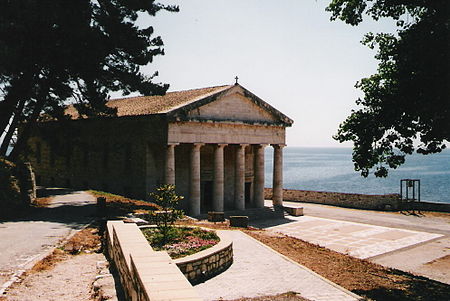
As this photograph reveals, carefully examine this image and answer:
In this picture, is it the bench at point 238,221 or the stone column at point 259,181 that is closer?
the bench at point 238,221

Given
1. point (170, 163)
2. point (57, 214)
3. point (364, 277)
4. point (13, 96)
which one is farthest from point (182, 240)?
point (13, 96)

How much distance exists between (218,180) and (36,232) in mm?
17097

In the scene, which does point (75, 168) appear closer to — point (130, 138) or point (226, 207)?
point (130, 138)

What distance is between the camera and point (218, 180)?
103 feet

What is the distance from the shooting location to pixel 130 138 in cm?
3203

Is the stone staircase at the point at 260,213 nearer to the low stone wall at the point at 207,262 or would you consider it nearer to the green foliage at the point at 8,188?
the green foliage at the point at 8,188

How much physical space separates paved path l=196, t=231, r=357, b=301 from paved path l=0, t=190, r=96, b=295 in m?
5.17

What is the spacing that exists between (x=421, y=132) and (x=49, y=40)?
2054 cm

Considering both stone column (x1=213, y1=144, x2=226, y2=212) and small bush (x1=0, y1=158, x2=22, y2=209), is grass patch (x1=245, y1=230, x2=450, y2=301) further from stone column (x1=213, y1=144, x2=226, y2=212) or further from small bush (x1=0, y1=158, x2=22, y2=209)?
small bush (x1=0, y1=158, x2=22, y2=209)

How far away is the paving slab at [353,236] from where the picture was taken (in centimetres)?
2205

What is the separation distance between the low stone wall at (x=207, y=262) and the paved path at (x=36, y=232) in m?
4.31

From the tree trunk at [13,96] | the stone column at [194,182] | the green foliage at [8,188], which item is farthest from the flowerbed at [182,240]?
the tree trunk at [13,96]

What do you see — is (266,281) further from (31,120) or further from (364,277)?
(31,120)

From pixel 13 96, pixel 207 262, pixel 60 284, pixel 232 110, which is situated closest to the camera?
pixel 60 284
